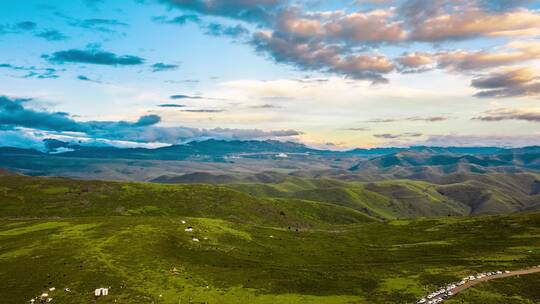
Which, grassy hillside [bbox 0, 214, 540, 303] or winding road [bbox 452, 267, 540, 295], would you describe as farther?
grassy hillside [bbox 0, 214, 540, 303]

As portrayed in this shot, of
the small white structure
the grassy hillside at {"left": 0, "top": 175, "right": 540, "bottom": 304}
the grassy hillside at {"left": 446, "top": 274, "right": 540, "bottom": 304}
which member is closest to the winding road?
the grassy hillside at {"left": 446, "top": 274, "right": 540, "bottom": 304}

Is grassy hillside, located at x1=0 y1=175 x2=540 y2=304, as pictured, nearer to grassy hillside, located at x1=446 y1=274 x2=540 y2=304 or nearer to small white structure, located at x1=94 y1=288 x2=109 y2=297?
small white structure, located at x1=94 y1=288 x2=109 y2=297

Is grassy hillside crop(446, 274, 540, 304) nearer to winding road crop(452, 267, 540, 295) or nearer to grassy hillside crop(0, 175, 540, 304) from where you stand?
winding road crop(452, 267, 540, 295)

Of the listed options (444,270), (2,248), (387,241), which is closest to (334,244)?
(387,241)

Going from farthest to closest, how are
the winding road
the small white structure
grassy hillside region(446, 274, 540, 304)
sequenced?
the small white structure, the winding road, grassy hillside region(446, 274, 540, 304)

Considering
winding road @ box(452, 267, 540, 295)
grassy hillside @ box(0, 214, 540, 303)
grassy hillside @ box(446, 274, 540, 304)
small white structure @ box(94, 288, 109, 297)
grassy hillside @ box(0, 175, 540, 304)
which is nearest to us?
grassy hillside @ box(446, 274, 540, 304)

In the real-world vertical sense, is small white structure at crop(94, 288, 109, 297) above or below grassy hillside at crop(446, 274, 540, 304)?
above

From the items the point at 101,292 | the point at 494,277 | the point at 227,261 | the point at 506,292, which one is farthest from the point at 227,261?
the point at 506,292

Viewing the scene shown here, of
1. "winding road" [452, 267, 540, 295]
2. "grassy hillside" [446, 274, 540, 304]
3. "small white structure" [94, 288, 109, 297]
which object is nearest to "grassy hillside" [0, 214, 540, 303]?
"small white structure" [94, 288, 109, 297]

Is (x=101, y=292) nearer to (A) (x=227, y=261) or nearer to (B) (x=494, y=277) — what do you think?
(A) (x=227, y=261)

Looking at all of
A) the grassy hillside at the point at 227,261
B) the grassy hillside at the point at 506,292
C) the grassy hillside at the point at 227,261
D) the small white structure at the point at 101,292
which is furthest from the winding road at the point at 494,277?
the small white structure at the point at 101,292

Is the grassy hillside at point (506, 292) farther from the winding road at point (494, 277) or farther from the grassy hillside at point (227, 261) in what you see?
the grassy hillside at point (227, 261)
